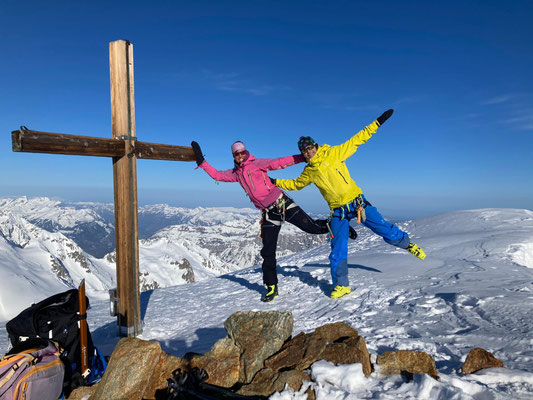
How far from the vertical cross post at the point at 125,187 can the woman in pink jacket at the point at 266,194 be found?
173 centimetres

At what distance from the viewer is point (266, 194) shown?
7902 millimetres

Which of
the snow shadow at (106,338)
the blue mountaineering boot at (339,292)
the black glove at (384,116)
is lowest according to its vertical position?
the snow shadow at (106,338)

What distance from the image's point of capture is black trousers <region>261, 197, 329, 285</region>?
7.86 m

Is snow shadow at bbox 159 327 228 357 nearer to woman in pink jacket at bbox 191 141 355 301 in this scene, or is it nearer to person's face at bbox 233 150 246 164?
woman in pink jacket at bbox 191 141 355 301

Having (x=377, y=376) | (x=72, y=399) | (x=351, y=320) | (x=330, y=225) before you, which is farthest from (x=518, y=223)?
(x=72, y=399)

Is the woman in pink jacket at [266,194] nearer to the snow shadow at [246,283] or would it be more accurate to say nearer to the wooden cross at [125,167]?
the wooden cross at [125,167]

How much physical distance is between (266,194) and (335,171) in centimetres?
166

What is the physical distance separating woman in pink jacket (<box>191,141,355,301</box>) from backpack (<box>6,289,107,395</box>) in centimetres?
401

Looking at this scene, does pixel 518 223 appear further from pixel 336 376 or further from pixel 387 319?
pixel 336 376

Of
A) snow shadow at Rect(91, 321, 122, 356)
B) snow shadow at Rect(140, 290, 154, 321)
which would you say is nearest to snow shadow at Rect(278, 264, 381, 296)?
snow shadow at Rect(140, 290, 154, 321)

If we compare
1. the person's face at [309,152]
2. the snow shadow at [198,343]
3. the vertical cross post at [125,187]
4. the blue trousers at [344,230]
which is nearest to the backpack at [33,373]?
the snow shadow at [198,343]

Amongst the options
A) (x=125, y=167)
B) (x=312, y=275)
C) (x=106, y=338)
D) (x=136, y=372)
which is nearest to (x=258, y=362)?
(x=136, y=372)

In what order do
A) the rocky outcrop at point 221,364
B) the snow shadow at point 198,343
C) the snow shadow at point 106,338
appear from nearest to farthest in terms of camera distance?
1. the rocky outcrop at point 221,364
2. the snow shadow at point 198,343
3. the snow shadow at point 106,338

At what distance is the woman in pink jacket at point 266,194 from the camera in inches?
304
